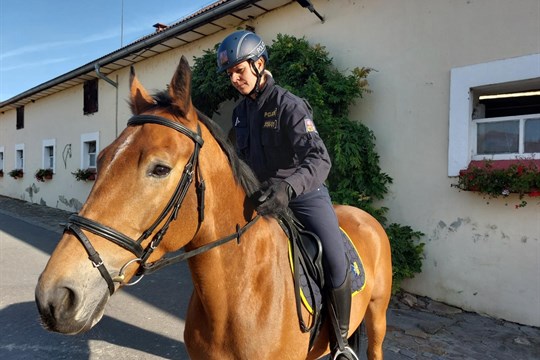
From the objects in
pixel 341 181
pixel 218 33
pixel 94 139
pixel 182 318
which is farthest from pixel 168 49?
pixel 182 318

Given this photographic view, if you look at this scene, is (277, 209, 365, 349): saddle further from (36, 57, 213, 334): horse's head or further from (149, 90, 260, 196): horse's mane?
(36, 57, 213, 334): horse's head

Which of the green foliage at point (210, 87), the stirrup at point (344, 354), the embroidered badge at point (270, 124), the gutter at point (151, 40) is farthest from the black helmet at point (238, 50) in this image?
the gutter at point (151, 40)

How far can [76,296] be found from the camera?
3.91 feet

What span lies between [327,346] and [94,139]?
1204cm

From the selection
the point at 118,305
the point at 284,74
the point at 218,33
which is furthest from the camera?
A: the point at 218,33

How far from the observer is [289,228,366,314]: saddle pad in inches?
77.7

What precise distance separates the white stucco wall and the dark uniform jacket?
11.9 ft

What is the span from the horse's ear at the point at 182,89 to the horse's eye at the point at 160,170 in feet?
0.90

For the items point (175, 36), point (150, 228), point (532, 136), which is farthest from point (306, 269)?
point (175, 36)

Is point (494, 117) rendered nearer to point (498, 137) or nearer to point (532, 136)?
point (498, 137)

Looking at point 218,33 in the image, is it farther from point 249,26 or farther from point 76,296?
point 76,296

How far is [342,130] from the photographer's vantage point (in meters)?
5.39

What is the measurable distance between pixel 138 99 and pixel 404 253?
4.48 m

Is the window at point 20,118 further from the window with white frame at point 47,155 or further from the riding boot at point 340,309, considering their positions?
the riding boot at point 340,309
